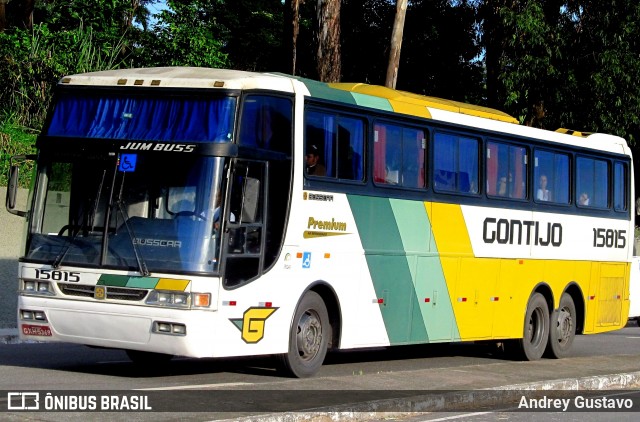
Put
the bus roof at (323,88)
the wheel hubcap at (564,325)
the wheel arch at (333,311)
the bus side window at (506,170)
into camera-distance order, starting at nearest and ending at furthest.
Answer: the bus roof at (323,88) < the wheel arch at (333,311) < the bus side window at (506,170) < the wheel hubcap at (564,325)

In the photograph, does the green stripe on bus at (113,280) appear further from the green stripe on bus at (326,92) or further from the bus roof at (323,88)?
the green stripe on bus at (326,92)

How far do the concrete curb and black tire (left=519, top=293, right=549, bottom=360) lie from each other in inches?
125

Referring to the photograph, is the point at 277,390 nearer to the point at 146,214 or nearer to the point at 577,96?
the point at 146,214

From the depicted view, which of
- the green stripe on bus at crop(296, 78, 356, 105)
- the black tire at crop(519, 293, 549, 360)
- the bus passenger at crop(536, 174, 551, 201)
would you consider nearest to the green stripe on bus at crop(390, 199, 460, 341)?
the green stripe on bus at crop(296, 78, 356, 105)

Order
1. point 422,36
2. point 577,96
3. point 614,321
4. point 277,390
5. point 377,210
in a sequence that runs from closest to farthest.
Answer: point 277,390 < point 377,210 < point 614,321 < point 577,96 < point 422,36

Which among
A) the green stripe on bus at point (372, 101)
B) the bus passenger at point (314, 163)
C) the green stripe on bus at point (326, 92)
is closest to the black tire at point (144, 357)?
the bus passenger at point (314, 163)

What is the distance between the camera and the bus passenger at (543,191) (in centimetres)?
1847

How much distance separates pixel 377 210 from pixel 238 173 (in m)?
2.78

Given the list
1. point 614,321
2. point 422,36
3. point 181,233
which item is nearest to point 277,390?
point 181,233

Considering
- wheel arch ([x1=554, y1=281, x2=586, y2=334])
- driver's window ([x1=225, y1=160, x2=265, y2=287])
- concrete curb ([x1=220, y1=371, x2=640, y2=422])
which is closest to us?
concrete curb ([x1=220, y1=371, x2=640, y2=422])

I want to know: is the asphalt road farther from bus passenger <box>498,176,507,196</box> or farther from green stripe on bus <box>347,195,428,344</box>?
bus passenger <box>498,176,507,196</box>

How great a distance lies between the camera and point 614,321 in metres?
20.5

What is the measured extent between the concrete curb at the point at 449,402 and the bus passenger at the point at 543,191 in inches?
158

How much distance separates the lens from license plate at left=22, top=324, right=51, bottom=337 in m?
12.6
